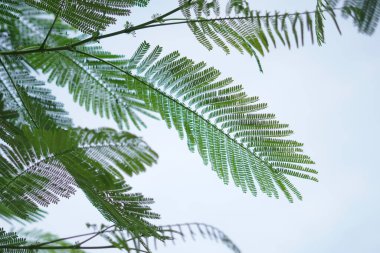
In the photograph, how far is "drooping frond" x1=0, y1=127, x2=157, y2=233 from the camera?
4.66ft

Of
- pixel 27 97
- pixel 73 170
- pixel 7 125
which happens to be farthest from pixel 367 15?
pixel 27 97

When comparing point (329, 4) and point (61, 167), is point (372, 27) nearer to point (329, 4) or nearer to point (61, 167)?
point (329, 4)

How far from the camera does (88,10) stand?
6.77ft

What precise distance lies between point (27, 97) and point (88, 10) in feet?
1.44

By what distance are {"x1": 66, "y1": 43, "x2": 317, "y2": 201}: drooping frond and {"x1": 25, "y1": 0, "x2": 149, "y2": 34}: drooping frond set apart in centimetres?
12

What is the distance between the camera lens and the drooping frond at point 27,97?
7.10 ft

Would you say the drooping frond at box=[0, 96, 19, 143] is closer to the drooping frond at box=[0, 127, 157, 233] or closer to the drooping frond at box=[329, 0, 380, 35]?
the drooping frond at box=[0, 127, 157, 233]

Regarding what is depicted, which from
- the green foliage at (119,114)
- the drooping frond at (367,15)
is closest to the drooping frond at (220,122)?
the green foliage at (119,114)

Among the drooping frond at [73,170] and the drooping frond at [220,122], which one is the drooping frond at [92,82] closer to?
the drooping frond at [220,122]

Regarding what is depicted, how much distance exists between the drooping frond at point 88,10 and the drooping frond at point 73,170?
2.04 feet

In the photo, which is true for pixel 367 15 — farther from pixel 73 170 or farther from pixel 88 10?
pixel 88 10

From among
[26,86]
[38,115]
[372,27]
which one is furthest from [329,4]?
[26,86]

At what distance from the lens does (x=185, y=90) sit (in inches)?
89.7

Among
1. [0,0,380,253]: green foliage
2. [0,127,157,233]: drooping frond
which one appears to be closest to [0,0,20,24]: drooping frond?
[0,0,380,253]: green foliage
